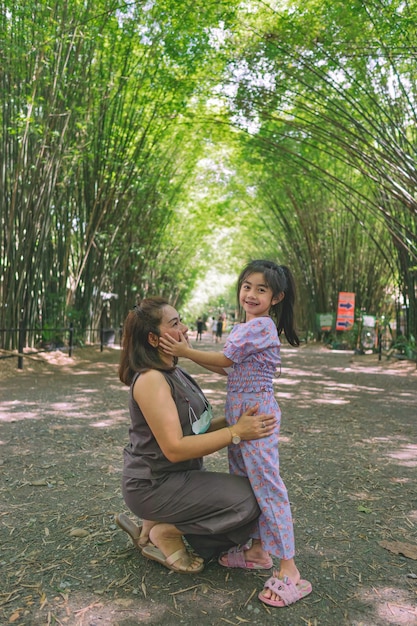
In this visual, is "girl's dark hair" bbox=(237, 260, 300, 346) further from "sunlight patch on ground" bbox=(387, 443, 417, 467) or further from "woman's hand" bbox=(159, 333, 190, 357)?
"sunlight patch on ground" bbox=(387, 443, 417, 467)

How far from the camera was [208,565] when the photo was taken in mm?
2061

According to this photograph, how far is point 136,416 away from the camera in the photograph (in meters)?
2.00

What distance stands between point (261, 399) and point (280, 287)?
0.43 meters

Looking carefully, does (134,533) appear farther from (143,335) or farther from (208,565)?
(143,335)

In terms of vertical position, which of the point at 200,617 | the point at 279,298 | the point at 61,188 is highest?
the point at 61,188

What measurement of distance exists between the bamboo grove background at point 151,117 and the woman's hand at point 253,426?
204 inches

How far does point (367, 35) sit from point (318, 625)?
695 centimetres

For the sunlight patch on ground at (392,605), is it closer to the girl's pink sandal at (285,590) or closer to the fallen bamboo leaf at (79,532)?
the girl's pink sandal at (285,590)

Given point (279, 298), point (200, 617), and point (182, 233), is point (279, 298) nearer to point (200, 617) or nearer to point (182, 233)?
point (200, 617)

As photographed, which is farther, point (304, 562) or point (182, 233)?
point (182, 233)

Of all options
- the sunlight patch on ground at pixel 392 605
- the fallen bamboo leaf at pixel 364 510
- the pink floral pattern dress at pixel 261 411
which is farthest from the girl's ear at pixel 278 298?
the fallen bamboo leaf at pixel 364 510

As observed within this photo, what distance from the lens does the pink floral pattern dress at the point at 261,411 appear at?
1856 mm

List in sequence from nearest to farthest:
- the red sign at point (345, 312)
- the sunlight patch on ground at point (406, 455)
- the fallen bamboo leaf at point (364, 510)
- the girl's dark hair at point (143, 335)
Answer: the girl's dark hair at point (143, 335) < the fallen bamboo leaf at point (364, 510) < the sunlight patch on ground at point (406, 455) < the red sign at point (345, 312)

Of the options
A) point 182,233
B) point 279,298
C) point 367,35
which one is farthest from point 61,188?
point 182,233
